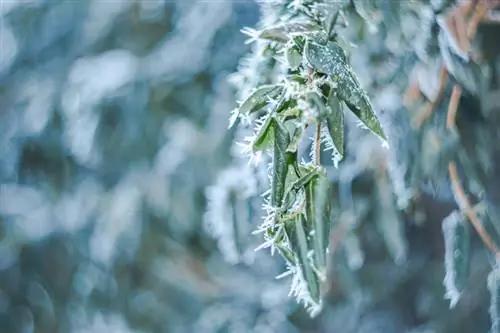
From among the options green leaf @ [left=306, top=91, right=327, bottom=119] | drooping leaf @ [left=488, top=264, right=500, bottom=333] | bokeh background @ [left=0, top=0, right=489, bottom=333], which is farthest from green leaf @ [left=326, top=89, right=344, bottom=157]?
bokeh background @ [left=0, top=0, right=489, bottom=333]

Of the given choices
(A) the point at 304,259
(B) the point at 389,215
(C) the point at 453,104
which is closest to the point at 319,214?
(A) the point at 304,259

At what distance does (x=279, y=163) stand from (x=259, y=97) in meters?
0.07

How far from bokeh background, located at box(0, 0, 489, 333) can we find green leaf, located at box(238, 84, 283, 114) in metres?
0.80

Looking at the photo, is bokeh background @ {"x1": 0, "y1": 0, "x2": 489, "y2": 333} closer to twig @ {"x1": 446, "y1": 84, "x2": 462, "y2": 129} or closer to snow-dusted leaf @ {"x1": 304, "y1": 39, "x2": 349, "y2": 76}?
twig @ {"x1": 446, "y1": 84, "x2": 462, "y2": 129}

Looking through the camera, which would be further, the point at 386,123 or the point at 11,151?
the point at 11,151

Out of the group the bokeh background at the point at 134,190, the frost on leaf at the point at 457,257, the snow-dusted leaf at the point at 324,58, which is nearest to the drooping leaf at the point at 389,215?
the bokeh background at the point at 134,190

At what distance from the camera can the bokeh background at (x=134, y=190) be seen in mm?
1464

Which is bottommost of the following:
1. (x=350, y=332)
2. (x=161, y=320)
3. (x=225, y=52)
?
(x=161, y=320)

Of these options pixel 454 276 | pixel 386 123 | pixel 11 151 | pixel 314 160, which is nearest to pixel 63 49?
pixel 11 151

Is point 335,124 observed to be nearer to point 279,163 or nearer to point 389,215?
point 279,163

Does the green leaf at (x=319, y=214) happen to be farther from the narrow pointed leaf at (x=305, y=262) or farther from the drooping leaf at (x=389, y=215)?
the drooping leaf at (x=389, y=215)

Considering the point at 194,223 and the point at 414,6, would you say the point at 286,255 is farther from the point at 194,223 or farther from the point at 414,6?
the point at 194,223

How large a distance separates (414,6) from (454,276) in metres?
0.28

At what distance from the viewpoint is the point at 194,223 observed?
170 cm
